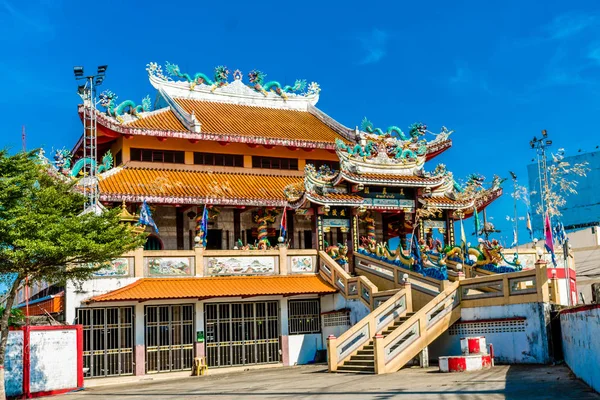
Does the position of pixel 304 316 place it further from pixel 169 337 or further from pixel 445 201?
pixel 445 201

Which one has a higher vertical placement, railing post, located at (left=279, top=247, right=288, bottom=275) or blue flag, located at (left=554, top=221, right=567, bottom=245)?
blue flag, located at (left=554, top=221, right=567, bottom=245)

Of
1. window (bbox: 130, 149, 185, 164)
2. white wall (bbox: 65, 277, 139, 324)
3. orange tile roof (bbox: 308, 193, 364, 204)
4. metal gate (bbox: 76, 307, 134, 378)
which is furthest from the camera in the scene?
window (bbox: 130, 149, 185, 164)

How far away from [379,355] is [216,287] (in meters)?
7.19

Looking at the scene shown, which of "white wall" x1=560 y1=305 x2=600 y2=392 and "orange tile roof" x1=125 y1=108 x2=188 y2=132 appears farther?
"orange tile roof" x1=125 y1=108 x2=188 y2=132

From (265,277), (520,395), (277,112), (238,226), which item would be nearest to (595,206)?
(277,112)

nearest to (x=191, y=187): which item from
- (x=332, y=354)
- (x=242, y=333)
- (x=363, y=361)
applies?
(x=242, y=333)

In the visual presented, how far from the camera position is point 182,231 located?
31906mm

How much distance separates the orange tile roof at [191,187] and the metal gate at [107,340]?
5.94m

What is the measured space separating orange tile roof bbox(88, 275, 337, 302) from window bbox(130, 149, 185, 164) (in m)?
9.25

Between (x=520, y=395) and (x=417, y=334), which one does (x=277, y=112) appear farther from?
(x=520, y=395)

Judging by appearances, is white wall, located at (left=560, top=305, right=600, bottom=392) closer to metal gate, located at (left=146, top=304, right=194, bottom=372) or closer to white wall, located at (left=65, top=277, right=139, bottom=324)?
metal gate, located at (left=146, top=304, right=194, bottom=372)

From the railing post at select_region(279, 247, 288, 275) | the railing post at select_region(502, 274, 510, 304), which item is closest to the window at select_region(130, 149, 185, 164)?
the railing post at select_region(279, 247, 288, 275)

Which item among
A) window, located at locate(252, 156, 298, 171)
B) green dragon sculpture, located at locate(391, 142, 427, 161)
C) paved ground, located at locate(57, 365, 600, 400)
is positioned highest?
window, located at locate(252, 156, 298, 171)

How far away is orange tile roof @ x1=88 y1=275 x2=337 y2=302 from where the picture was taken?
77.2ft
